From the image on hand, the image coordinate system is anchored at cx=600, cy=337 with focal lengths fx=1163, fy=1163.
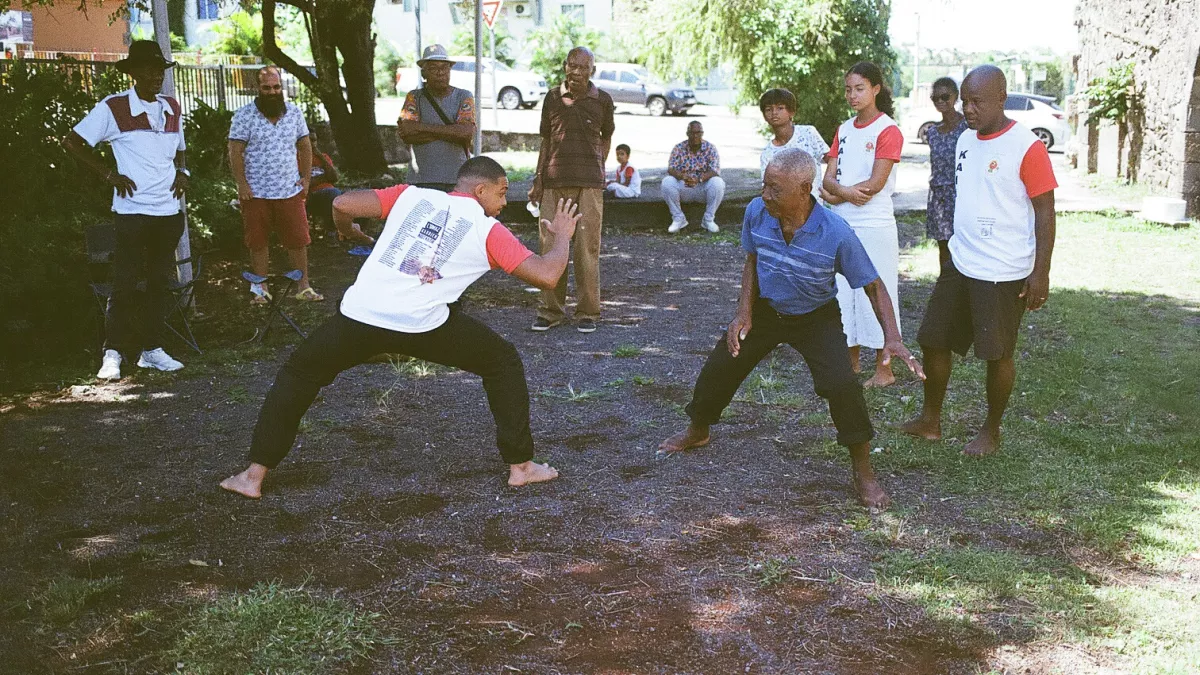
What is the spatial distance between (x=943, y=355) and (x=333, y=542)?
3010 millimetres

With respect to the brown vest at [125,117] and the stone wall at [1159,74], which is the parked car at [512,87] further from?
the brown vest at [125,117]

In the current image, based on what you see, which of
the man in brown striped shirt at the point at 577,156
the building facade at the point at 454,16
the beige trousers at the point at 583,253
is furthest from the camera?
the building facade at the point at 454,16

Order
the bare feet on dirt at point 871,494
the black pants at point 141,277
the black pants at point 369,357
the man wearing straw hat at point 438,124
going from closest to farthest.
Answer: the black pants at point 369,357
the bare feet on dirt at point 871,494
the black pants at point 141,277
the man wearing straw hat at point 438,124

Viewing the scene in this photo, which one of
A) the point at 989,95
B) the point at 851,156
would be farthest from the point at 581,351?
the point at 989,95

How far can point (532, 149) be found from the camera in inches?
888

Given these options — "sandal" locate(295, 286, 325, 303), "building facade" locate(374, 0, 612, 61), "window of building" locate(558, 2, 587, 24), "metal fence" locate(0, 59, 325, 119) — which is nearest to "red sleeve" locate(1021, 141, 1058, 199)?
"sandal" locate(295, 286, 325, 303)

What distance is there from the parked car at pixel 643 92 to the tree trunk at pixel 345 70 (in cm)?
2056

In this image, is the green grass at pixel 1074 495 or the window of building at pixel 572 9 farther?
the window of building at pixel 572 9

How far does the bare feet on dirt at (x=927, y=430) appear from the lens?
5.85m

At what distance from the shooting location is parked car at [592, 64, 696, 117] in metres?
35.8

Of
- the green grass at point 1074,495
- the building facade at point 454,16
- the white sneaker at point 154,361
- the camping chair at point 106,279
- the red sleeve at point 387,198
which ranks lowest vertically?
the green grass at point 1074,495

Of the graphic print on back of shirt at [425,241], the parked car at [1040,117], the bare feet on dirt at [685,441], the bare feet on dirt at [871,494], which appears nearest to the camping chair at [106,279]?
the graphic print on back of shirt at [425,241]

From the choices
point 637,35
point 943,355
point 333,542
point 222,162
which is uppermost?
point 637,35

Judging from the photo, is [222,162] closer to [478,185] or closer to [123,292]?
[123,292]
